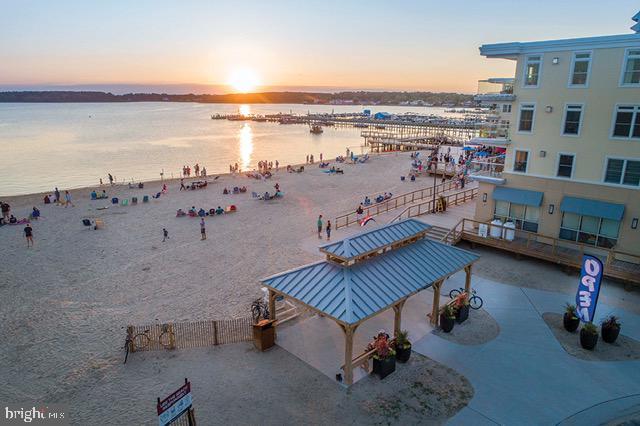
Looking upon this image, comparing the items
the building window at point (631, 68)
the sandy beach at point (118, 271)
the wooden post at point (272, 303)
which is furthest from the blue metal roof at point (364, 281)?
the building window at point (631, 68)

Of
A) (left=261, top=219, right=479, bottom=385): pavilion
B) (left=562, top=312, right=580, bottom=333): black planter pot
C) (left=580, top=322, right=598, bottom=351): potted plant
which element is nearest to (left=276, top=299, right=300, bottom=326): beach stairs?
(left=261, top=219, right=479, bottom=385): pavilion

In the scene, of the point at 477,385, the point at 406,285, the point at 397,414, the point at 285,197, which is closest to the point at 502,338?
the point at 477,385

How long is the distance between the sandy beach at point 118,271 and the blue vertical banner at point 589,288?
500 inches

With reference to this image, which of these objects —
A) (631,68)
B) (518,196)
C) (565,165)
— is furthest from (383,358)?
(631,68)

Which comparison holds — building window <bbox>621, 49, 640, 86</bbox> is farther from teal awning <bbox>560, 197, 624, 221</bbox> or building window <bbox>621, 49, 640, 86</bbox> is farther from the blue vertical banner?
the blue vertical banner

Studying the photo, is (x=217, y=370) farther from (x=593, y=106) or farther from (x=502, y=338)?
(x=593, y=106)

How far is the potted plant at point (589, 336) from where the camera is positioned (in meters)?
12.9

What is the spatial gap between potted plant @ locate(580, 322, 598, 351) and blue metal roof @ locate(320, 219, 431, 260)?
6117mm

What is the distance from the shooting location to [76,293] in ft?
61.5

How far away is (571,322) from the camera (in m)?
14.1

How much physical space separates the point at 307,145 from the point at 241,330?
92.2 meters

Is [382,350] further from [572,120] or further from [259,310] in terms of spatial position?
[572,120]

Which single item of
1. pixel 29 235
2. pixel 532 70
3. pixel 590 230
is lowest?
pixel 29 235

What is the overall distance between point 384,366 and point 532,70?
1686 cm
